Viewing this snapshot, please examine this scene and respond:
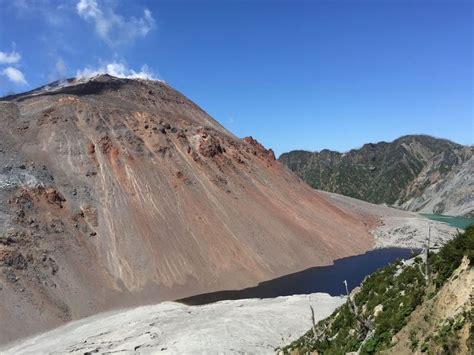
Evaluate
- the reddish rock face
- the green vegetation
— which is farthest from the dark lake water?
the green vegetation

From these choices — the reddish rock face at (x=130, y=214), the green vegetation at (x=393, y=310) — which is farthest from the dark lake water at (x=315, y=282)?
the green vegetation at (x=393, y=310)

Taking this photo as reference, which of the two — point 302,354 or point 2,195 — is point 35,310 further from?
point 302,354

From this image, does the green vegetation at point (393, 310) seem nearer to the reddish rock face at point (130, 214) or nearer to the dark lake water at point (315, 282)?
the dark lake water at point (315, 282)

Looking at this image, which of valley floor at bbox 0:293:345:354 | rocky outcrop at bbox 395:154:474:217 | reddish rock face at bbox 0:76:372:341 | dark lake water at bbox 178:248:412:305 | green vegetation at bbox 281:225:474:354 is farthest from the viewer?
rocky outcrop at bbox 395:154:474:217

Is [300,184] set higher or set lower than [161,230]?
higher

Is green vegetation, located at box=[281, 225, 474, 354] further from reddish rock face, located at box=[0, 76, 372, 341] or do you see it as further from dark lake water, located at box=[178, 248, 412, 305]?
reddish rock face, located at box=[0, 76, 372, 341]

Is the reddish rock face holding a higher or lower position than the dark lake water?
higher

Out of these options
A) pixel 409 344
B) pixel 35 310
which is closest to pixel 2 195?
pixel 35 310

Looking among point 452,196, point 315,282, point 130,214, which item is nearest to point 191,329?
point 315,282

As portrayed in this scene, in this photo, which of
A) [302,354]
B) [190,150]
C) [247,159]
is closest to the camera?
[302,354]
